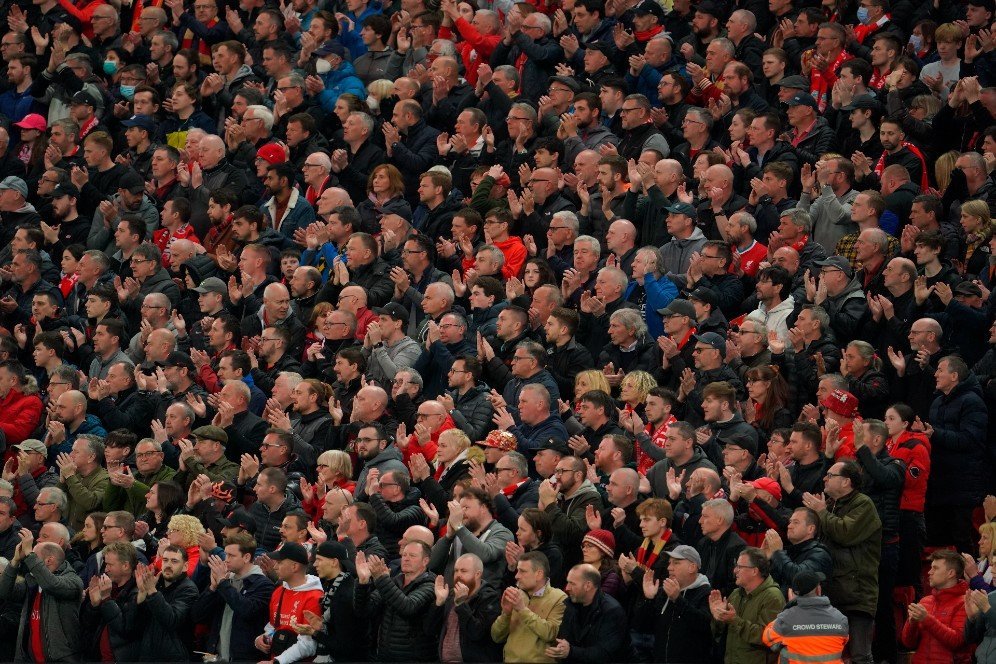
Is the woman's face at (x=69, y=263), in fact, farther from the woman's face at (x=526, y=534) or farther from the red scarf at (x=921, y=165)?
the red scarf at (x=921, y=165)

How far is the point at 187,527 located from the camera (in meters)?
13.1

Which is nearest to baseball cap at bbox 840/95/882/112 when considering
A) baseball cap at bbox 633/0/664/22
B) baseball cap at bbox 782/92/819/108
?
baseball cap at bbox 782/92/819/108

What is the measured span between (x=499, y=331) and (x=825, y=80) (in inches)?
175

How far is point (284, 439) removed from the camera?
13766 millimetres

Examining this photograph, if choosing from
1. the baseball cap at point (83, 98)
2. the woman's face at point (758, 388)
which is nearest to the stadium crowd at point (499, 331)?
the woman's face at point (758, 388)

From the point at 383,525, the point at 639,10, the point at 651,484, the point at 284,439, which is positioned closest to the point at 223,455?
the point at 284,439

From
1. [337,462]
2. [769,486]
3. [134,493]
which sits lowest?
[769,486]

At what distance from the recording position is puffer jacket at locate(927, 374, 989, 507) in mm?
13672

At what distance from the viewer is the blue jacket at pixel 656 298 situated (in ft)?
48.7

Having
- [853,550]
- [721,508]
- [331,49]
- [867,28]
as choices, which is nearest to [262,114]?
[331,49]

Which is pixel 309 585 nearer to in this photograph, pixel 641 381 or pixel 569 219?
pixel 641 381

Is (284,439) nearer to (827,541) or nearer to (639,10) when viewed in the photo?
(827,541)

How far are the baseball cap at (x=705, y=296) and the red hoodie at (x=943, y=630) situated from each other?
301cm

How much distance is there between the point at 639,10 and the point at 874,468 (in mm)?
6673
